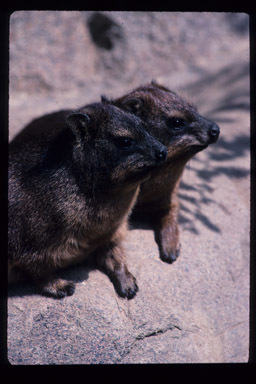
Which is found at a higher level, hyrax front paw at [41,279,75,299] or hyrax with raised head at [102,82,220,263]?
hyrax with raised head at [102,82,220,263]

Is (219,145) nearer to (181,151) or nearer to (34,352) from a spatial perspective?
(181,151)

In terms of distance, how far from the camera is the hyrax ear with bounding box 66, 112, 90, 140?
393 cm

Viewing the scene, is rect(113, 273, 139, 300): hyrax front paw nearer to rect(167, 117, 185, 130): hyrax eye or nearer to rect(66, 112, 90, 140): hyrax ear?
rect(66, 112, 90, 140): hyrax ear

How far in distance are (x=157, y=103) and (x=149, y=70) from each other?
594cm

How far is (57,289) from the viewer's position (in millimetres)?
4340

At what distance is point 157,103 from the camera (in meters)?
4.87

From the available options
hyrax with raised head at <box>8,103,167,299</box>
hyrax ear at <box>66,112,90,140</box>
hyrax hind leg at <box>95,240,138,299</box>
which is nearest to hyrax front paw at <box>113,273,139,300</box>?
hyrax hind leg at <box>95,240,138,299</box>

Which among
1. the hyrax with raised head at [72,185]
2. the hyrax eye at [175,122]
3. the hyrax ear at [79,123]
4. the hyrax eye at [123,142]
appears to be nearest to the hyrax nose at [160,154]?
the hyrax with raised head at [72,185]

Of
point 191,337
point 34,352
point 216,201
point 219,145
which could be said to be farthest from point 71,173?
point 219,145

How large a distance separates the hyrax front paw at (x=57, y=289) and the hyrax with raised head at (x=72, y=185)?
0.4 inches

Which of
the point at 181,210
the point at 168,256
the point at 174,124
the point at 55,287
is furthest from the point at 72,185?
the point at 181,210

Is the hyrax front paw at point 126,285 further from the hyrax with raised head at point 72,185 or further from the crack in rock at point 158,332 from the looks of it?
the hyrax with raised head at point 72,185

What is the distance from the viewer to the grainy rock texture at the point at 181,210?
13.9 ft

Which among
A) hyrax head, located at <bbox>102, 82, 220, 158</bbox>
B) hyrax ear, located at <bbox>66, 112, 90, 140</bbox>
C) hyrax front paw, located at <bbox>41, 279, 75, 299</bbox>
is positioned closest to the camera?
hyrax ear, located at <bbox>66, 112, 90, 140</bbox>
